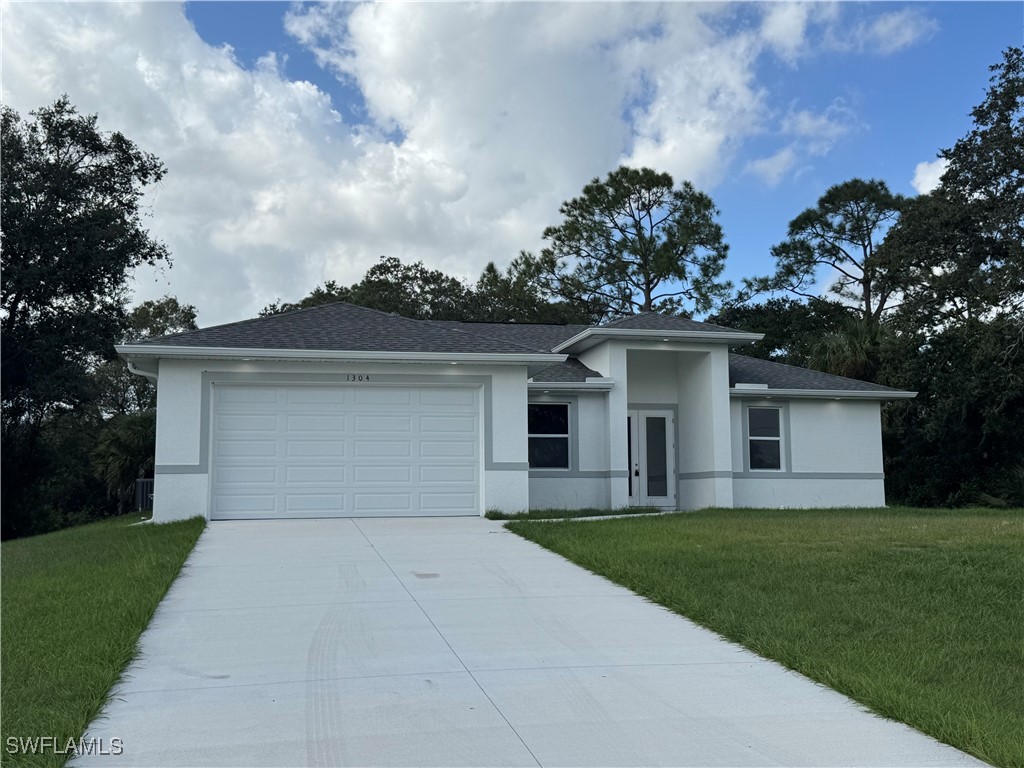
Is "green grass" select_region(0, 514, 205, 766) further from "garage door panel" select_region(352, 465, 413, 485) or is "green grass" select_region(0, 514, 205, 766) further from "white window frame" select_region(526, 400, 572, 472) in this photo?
"white window frame" select_region(526, 400, 572, 472)

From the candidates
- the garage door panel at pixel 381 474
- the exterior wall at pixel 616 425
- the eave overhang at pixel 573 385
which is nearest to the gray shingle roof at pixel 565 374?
the eave overhang at pixel 573 385

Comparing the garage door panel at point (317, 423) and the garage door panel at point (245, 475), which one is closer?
the garage door panel at point (245, 475)

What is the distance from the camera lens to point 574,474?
61.3 ft

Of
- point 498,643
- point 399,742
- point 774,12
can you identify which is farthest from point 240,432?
point 774,12

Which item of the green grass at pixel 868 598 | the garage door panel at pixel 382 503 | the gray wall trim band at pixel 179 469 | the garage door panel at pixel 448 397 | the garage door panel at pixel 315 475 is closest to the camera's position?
the green grass at pixel 868 598

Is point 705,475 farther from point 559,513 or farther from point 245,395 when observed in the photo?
point 245,395

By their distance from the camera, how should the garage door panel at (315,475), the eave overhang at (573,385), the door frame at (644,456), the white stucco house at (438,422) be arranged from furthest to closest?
1. the door frame at (644,456)
2. the eave overhang at (573,385)
3. the garage door panel at (315,475)
4. the white stucco house at (438,422)

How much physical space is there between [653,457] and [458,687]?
14730 mm

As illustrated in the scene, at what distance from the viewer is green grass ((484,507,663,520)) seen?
1590 cm

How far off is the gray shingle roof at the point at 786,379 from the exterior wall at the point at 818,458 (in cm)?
35

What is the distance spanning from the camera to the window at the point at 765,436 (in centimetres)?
2005

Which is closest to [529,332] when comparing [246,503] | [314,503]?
[314,503]

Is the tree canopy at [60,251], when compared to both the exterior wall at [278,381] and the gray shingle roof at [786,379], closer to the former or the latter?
the exterior wall at [278,381]

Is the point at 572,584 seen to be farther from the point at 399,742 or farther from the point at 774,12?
the point at 774,12
